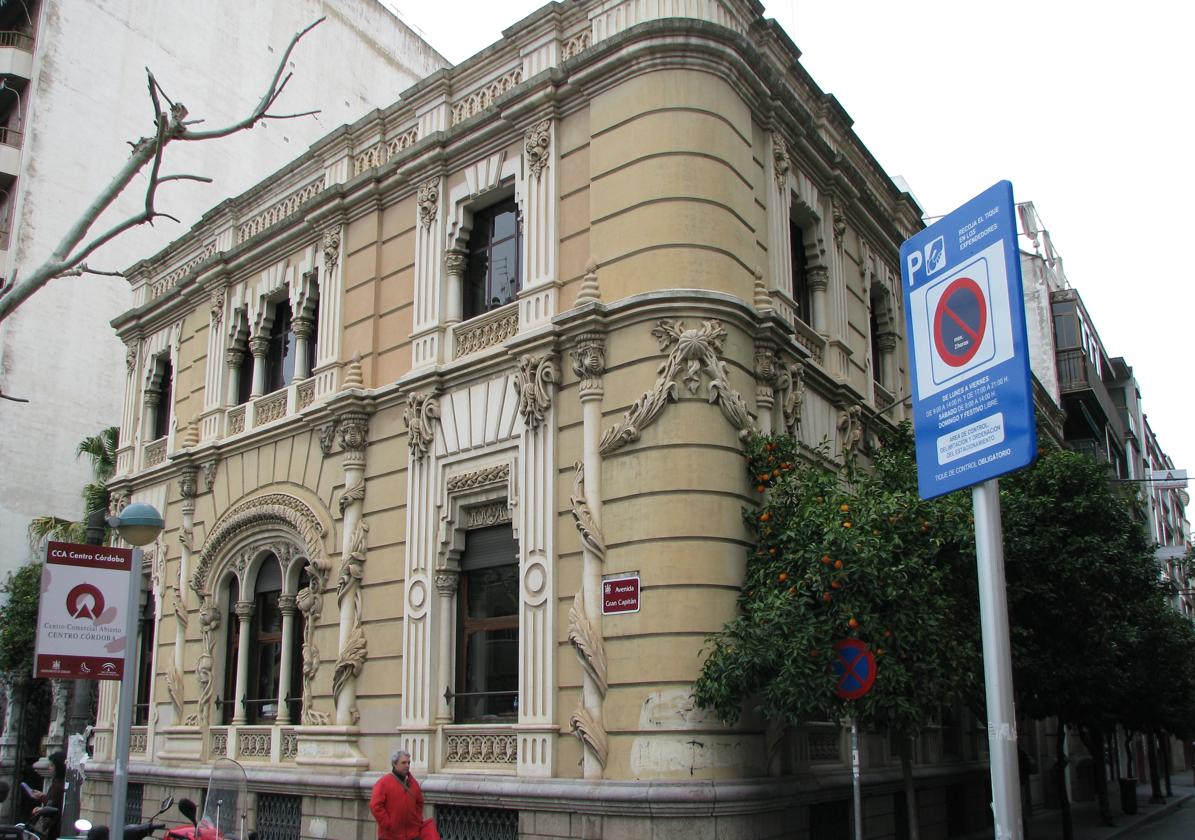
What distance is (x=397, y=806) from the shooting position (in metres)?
11.6

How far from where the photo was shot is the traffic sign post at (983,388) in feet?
23.6

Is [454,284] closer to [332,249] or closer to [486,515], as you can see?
[332,249]

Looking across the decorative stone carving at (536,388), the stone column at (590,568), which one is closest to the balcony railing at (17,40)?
the decorative stone carving at (536,388)

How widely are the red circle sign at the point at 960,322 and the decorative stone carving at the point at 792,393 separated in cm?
651

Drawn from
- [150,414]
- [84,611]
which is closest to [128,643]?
[84,611]

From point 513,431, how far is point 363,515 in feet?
12.0

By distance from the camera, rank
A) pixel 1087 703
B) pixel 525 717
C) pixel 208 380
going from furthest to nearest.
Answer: pixel 208 380 → pixel 1087 703 → pixel 525 717

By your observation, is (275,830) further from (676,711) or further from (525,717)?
(676,711)

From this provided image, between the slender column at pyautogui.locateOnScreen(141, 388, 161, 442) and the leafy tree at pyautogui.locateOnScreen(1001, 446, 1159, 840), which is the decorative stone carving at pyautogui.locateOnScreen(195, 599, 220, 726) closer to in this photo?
the slender column at pyautogui.locateOnScreen(141, 388, 161, 442)

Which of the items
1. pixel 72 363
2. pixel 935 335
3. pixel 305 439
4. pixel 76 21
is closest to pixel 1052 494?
pixel 935 335

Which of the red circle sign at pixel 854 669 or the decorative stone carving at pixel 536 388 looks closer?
the red circle sign at pixel 854 669

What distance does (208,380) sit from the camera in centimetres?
2191

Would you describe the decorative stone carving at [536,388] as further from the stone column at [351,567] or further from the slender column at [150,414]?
the slender column at [150,414]

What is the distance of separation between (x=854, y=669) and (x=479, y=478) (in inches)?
244
